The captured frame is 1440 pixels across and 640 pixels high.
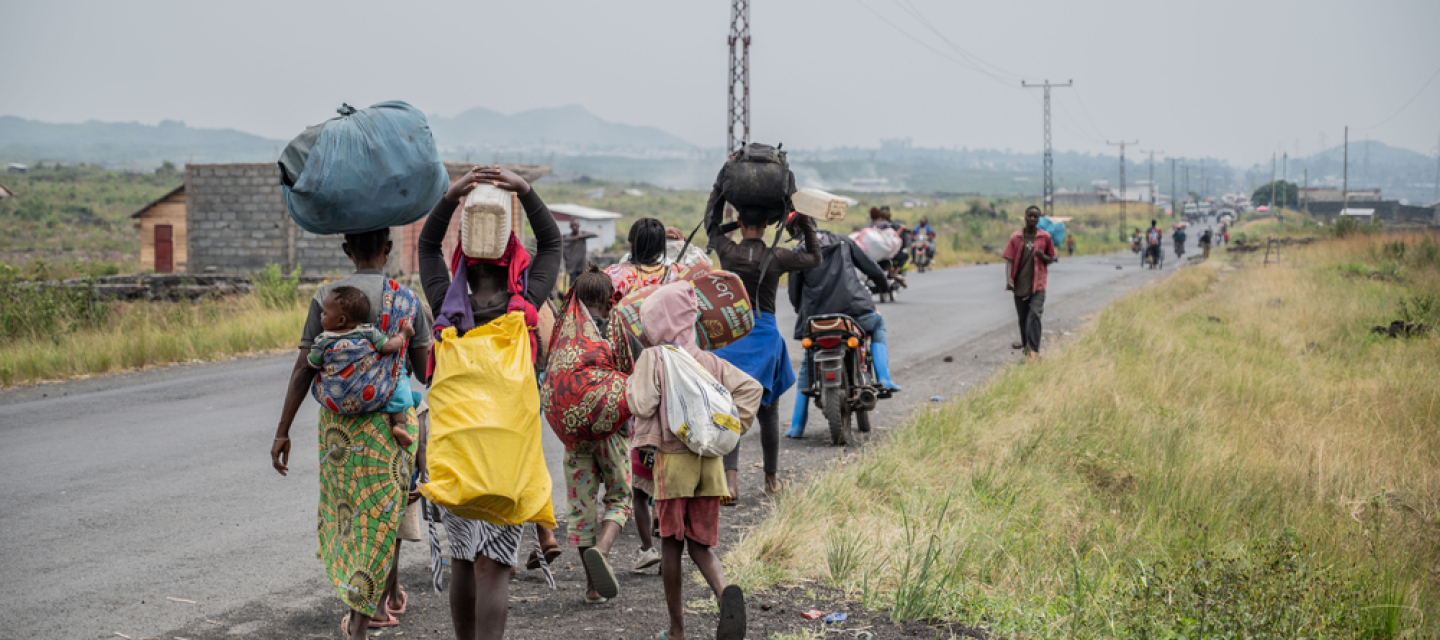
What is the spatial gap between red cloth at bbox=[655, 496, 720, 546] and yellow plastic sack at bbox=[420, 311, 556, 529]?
0.58 m

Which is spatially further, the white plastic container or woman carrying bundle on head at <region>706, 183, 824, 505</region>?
woman carrying bundle on head at <region>706, 183, 824, 505</region>

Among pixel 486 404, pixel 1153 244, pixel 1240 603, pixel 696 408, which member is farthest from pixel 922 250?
pixel 486 404

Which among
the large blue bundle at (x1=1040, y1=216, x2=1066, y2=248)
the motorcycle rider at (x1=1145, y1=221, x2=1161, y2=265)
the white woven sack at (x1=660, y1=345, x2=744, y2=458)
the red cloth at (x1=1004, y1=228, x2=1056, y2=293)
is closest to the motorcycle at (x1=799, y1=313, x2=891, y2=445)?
the white woven sack at (x1=660, y1=345, x2=744, y2=458)

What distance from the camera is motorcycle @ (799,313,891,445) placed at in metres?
8.24

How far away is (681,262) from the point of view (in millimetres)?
5867

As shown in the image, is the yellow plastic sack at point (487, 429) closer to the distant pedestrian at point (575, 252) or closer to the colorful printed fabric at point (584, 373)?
the colorful printed fabric at point (584, 373)

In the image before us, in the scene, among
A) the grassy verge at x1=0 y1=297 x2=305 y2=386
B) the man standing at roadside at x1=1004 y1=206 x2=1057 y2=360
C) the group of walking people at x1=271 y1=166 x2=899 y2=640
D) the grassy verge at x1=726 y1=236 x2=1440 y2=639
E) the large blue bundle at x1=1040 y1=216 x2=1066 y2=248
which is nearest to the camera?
the group of walking people at x1=271 y1=166 x2=899 y2=640

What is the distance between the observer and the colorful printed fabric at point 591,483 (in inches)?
198

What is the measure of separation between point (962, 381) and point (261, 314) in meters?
10.5

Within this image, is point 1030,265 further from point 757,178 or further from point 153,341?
point 153,341

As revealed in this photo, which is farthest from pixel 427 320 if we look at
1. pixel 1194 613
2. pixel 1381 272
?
pixel 1381 272

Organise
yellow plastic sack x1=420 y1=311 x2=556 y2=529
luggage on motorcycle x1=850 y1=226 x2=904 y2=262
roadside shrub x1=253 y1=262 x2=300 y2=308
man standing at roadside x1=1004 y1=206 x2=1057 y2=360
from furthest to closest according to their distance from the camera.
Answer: roadside shrub x1=253 y1=262 x2=300 y2=308 → luggage on motorcycle x1=850 y1=226 x2=904 y2=262 → man standing at roadside x1=1004 y1=206 x2=1057 y2=360 → yellow plastic sack x1=420 y1=311 x2=556 y2=529

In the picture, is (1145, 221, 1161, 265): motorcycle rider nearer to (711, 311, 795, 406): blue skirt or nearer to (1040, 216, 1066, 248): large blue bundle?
(1040, 216, 1066, 248): large blue bundle

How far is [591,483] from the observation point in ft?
16.6
